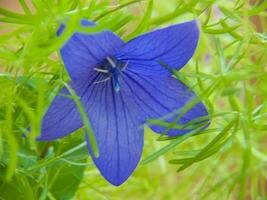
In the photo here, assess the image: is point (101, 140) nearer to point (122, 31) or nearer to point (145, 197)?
point (122, 31)

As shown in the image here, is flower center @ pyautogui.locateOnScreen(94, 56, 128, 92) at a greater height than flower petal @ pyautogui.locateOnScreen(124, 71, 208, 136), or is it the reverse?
flower center @ pyautogui.locateOnScreen(94, 56, 128, 92)

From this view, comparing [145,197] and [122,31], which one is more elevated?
[122,31]

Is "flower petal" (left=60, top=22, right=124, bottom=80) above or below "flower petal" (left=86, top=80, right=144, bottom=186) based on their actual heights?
above

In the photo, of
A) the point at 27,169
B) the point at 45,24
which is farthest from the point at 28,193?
the point at 45,24

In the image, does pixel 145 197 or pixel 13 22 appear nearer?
pixel 13 22
